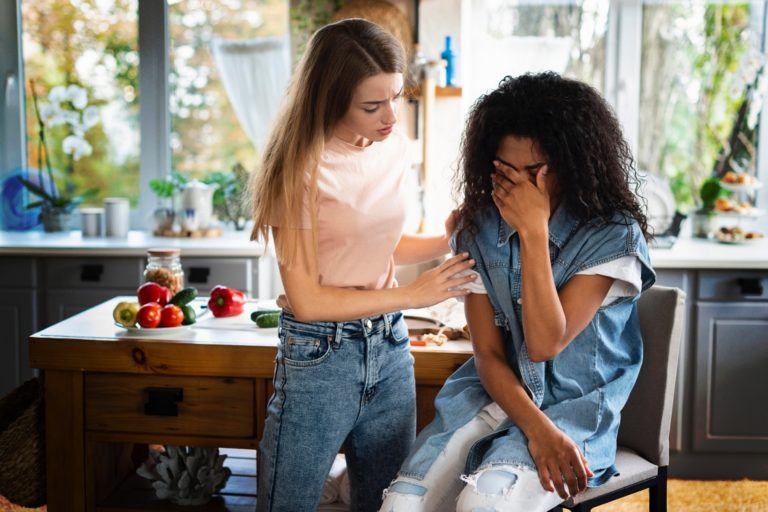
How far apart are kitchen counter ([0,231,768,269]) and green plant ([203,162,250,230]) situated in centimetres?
16

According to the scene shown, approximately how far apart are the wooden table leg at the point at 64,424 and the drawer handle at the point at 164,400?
18 centimetres

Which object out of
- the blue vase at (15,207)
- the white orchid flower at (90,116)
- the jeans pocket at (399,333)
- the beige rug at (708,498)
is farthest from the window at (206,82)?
the jeans pocket at (399,333)

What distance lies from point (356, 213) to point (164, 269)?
0.92 m

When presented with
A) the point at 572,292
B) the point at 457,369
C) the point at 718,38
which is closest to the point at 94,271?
the point at 457,369

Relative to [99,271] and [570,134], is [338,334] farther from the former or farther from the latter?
[99,271]

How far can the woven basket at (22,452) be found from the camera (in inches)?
78.4

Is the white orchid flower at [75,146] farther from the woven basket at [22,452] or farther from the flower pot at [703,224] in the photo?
the flower pot at [703,224]

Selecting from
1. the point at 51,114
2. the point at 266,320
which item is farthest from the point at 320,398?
the point at 51,114

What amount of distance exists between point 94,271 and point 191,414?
5.30 ft

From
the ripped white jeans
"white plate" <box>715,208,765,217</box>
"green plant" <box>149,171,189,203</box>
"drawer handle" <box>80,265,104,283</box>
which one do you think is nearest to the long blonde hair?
the ripped white jeans

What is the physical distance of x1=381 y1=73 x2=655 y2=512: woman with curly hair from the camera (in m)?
1.51

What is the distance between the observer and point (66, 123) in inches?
162

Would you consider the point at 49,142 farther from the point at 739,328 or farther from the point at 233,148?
→ the point at 739,328

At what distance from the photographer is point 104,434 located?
2.01m
